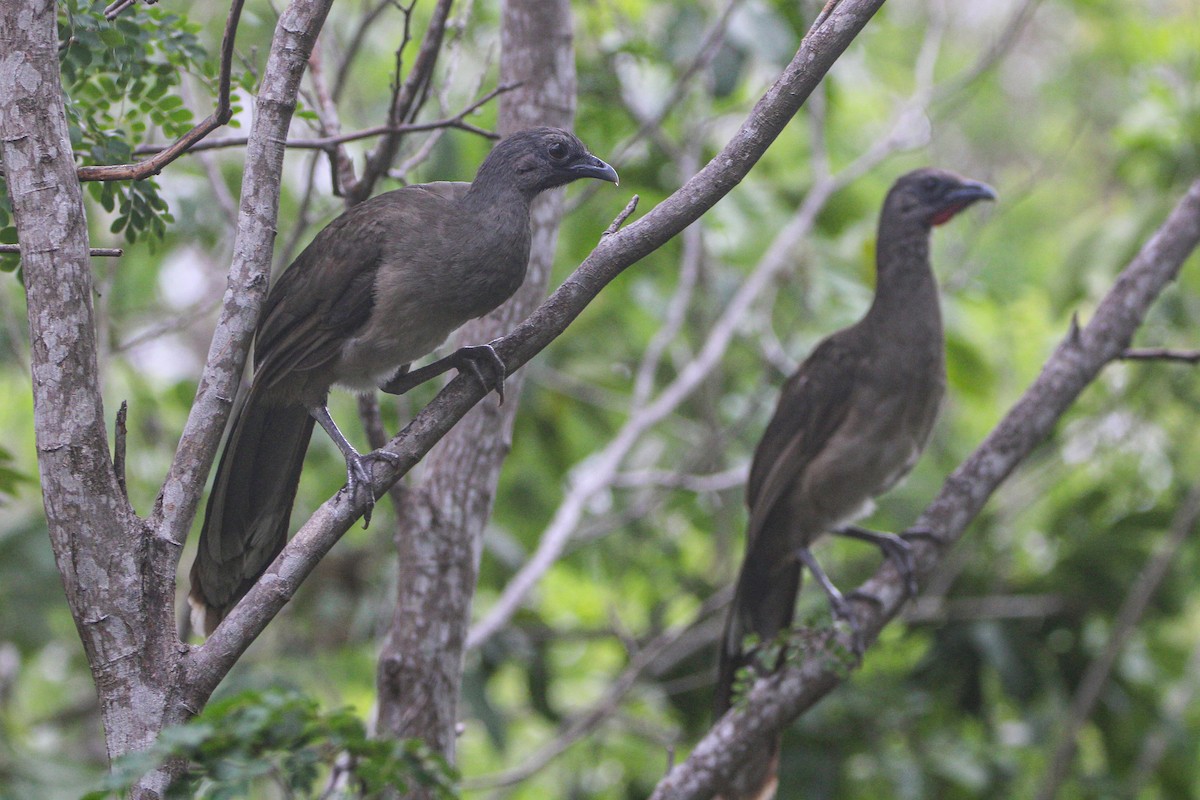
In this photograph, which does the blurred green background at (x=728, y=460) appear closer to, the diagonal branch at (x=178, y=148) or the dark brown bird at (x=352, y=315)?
the dark brown bird at (x=352, y=315)

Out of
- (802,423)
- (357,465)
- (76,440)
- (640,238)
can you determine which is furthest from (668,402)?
(76,440)

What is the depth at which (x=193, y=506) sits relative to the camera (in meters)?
2.43

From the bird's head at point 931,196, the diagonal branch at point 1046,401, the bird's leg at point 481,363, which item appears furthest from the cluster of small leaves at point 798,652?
the bird's head at point 931,196

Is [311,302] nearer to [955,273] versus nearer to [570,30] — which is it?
[570,30]

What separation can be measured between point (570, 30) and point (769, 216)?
6.69ft

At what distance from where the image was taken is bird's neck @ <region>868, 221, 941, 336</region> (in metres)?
4.65

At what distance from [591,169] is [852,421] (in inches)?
68.8

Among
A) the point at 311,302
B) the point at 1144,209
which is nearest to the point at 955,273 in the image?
the point at 1144,209

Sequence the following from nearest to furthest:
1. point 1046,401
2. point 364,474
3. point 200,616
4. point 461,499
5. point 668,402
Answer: point 364,474 < point 200,616 < point 461,499 < point 1046,401 < point 668,402

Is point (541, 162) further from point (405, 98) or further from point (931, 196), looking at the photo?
point (931, 196)

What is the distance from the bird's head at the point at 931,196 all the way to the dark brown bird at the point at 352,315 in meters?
1.90

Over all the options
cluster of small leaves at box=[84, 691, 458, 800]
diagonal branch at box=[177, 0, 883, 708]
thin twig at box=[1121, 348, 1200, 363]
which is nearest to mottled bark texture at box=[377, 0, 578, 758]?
diagonal branch at box=[177, 0, 883, 708]

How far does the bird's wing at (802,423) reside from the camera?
4637mm

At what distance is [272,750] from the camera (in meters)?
1.88
